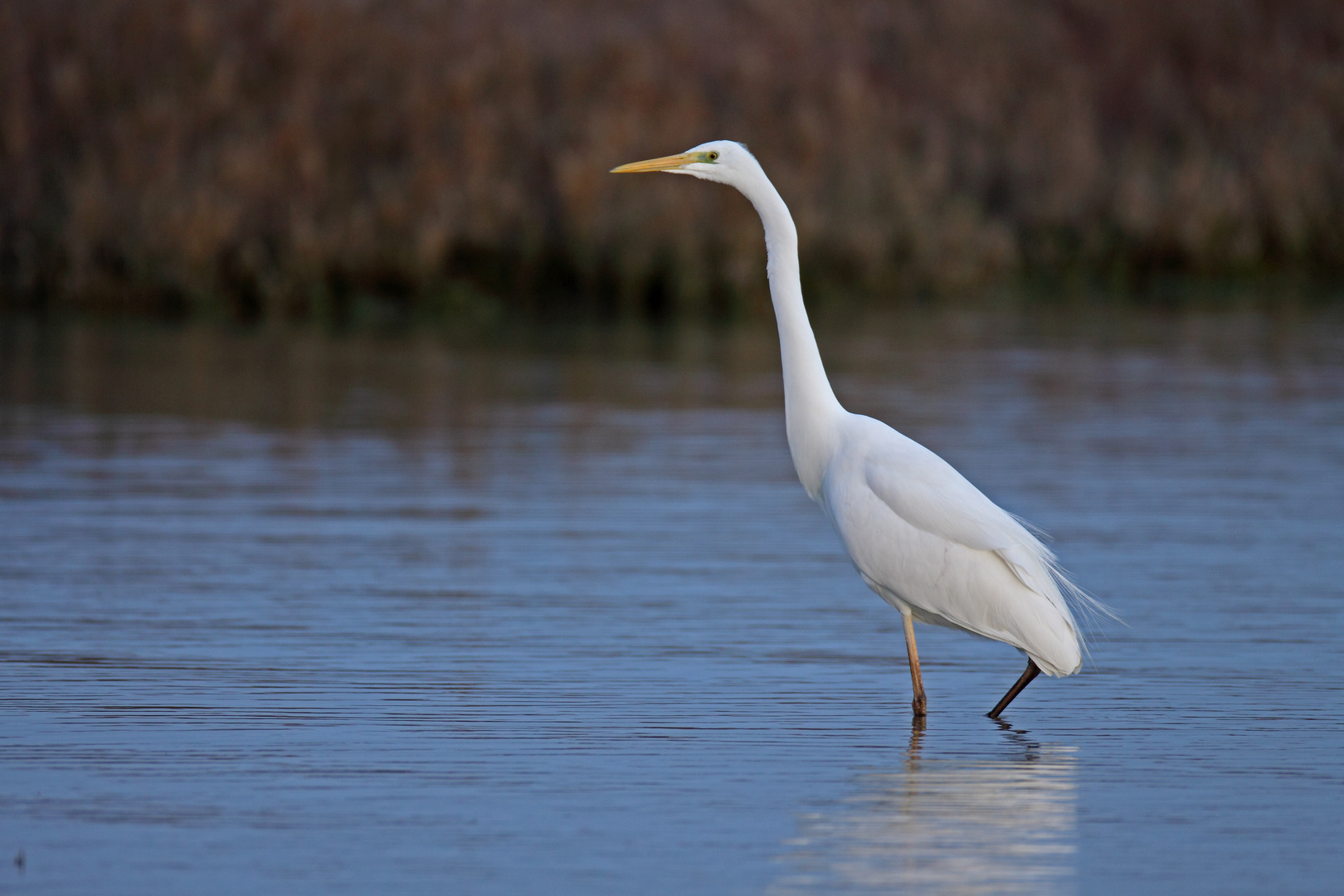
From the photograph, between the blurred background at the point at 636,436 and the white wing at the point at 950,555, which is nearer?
the blurred background at the point at 636,436

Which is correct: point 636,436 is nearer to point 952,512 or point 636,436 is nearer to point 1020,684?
point 952,512

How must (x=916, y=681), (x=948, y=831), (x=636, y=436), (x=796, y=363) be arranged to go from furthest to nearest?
(x=636, y=436) < (x=796, y=363) < (x=916, y=681) < (x=948, y=831)

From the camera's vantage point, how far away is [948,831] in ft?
14.5

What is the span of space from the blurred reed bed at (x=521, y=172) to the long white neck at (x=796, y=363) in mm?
14260

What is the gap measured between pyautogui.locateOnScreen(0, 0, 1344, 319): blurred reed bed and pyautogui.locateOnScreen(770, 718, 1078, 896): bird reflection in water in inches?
617

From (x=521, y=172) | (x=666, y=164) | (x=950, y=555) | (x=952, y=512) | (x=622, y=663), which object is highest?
(x=666, y=164)

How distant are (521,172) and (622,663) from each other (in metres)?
16.2

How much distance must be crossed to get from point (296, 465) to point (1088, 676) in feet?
18.7

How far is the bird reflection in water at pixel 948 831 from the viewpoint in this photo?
4070 millimetres

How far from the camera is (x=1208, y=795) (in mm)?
4695

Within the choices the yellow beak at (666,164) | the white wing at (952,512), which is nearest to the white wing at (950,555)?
the white wing at (952,512)

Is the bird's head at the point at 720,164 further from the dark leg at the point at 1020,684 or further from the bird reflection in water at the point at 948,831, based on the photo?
the bird reflection in water at the point at 948,831

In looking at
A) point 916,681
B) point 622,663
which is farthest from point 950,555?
point 622,663

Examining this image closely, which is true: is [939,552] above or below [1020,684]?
above
